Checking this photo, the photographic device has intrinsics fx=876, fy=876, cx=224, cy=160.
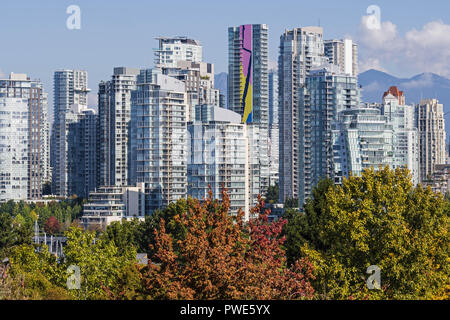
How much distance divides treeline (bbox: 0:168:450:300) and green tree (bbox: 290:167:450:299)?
0.04m

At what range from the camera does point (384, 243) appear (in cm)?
3042

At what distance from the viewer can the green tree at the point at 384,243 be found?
30.0 metres

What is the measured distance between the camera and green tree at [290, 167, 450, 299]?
30.0m

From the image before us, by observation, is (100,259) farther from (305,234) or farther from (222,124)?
(222,124)

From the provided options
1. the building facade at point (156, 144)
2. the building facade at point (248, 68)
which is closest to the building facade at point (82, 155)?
the building facade at point (248, 68)

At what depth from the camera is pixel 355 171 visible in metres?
108

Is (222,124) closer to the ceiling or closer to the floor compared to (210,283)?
closer to the ceiling

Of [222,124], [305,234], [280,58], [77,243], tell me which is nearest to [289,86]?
[280,58]

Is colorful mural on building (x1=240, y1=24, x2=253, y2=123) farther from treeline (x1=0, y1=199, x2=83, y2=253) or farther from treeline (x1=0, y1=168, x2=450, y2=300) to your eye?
treeline (x1=0, y1=168, x2=450, y2=300)

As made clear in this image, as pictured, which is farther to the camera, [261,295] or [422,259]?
[422,259]

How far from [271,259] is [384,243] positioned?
29.8 ft

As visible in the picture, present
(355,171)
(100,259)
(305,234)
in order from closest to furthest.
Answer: (100,259) → (305,234) → (355,171)

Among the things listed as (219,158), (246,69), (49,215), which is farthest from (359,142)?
(246,69)
